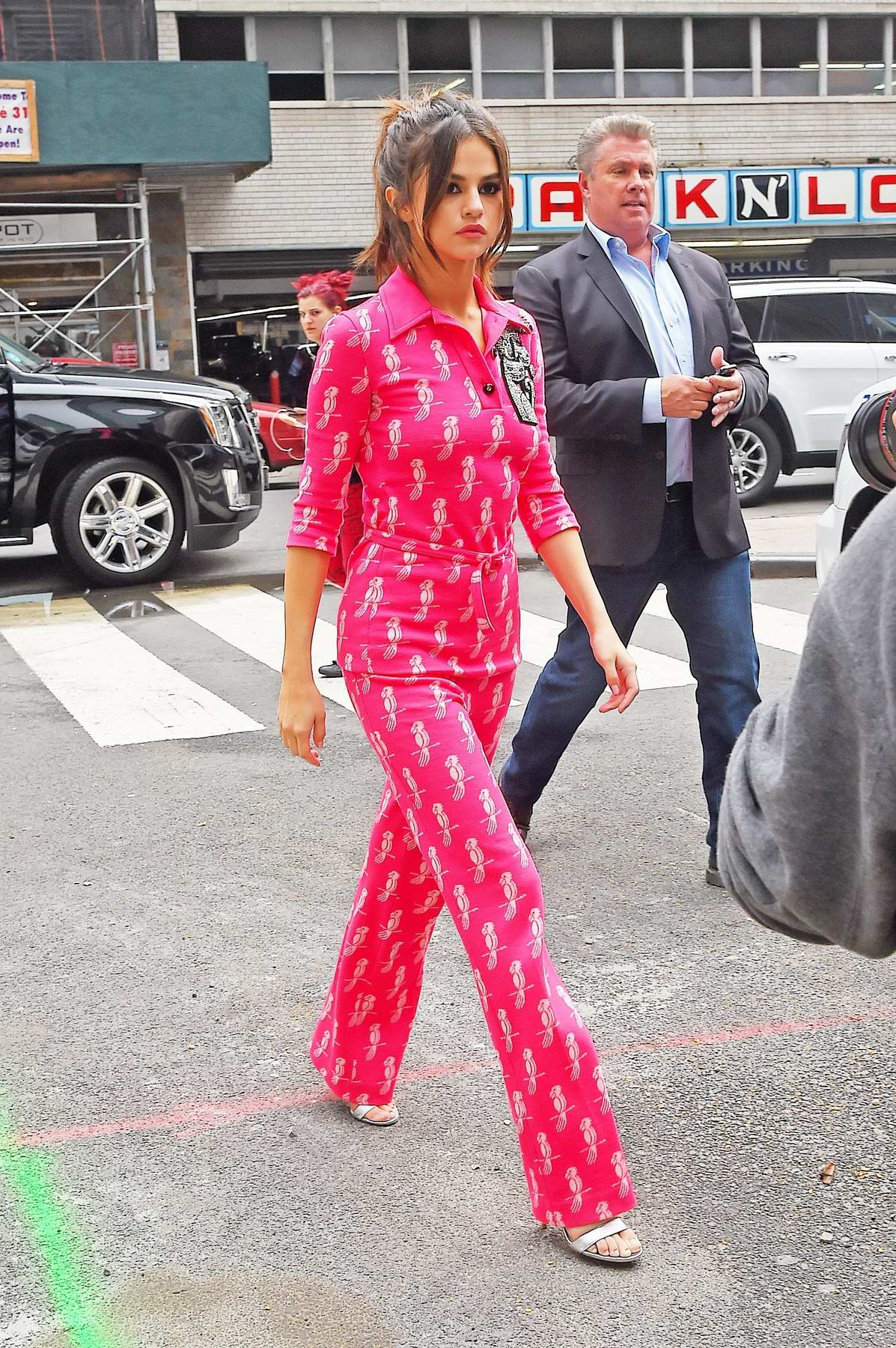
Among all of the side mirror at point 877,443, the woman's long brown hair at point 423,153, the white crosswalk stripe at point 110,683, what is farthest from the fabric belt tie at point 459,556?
the white crosswalk stripe at point 110,683

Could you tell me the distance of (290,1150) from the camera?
3268 mm

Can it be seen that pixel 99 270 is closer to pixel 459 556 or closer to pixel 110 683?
pixel 110 683

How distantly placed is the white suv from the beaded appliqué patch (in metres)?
10.8

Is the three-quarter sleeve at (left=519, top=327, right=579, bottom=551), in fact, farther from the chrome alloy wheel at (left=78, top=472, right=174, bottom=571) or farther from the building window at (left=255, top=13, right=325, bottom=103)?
the building window at (left=255, top=13, right=325, bottom=103)

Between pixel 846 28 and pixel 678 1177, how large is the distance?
28.4 metres

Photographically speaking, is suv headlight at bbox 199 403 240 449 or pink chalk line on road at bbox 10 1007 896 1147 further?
suv headlight at bbox 199 403 240 449

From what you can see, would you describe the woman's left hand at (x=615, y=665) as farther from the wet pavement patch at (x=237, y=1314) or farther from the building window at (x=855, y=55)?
the building window at (x=855, y=55)

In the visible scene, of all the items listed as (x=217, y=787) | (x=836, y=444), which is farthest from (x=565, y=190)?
(x=217, y=787)

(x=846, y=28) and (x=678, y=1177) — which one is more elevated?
(x=846, y=28)

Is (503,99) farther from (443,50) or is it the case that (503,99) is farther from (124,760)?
(124,760)

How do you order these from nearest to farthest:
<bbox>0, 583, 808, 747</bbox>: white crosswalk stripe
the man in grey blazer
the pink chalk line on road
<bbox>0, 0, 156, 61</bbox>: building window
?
the pink chalk line on road, the man in grey blazer, <bbox>0, 583, 808, 747</bbox>: white crosswalk stripe, <bbox>0, 0, 156, 61</bbox>: building window

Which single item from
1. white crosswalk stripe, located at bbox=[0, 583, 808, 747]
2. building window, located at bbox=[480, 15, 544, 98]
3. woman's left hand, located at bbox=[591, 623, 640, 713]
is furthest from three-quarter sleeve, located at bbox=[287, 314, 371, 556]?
building window, located at bbox=[480, 15, 544, 98]

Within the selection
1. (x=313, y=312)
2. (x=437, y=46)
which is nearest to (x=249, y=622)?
(x=313, y=312)

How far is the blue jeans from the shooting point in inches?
182
